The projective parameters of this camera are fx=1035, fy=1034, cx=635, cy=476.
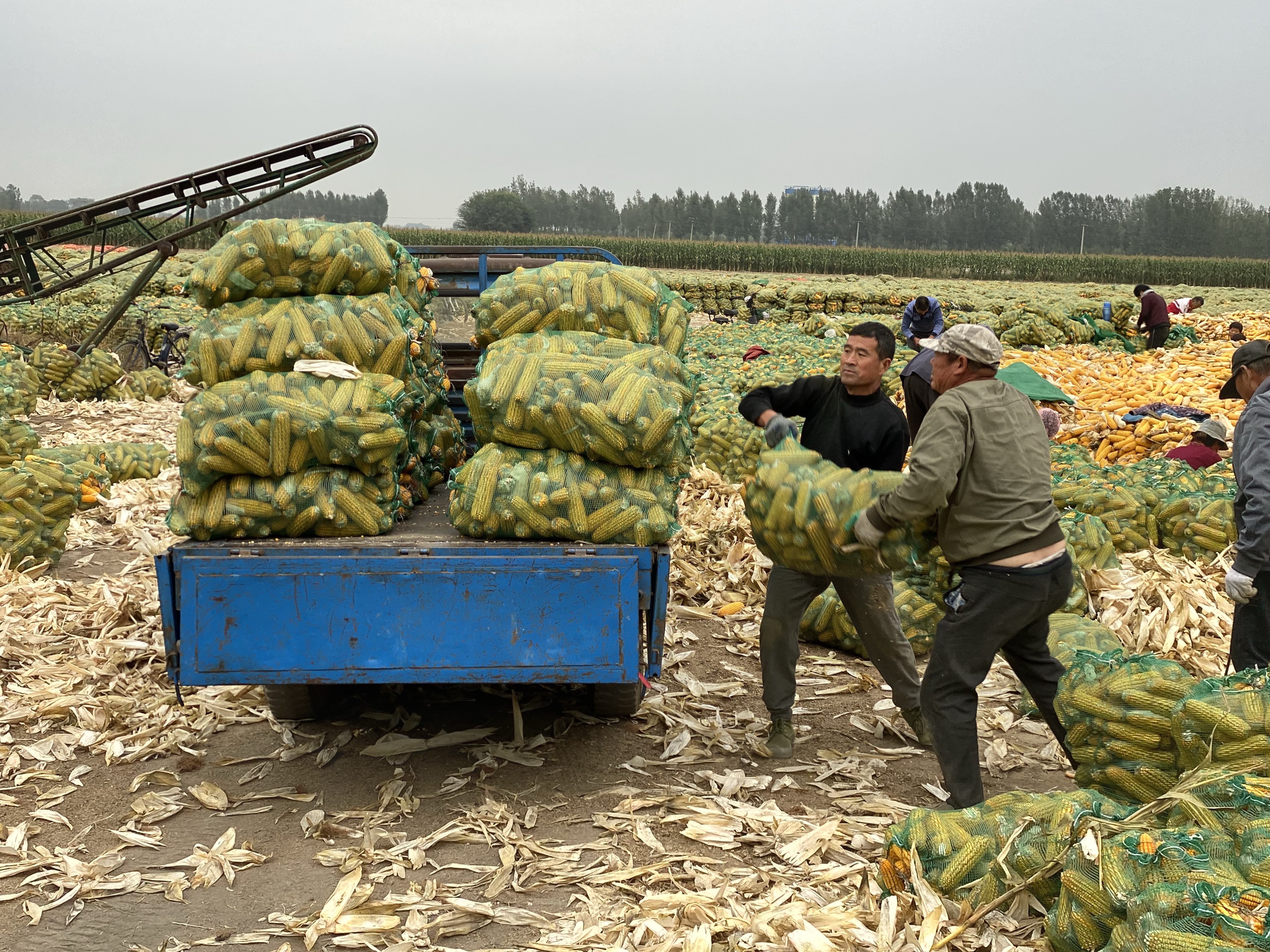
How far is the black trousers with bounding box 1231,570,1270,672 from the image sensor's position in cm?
527

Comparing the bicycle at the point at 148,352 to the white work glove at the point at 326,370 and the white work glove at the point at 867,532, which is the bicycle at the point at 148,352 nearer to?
the white work glove at the point at 326,370

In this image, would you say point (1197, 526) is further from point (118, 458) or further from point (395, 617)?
point (118, 458)

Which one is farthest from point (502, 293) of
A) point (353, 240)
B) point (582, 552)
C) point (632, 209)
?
point (632, 209)

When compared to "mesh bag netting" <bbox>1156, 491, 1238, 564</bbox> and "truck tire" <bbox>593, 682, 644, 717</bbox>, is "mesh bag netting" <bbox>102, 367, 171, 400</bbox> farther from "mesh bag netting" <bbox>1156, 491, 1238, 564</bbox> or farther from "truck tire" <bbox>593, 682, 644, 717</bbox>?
"mesh bag netting" <bbox>1156, 491, 1238, 564</bbox>

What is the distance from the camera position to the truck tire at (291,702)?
16.9 feet

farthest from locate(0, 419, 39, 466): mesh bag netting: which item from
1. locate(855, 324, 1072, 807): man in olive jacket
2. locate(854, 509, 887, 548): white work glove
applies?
locate(855, 324, 1072, 807): man in olive jacket

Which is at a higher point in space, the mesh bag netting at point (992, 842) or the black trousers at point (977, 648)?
the black trousers at point (977, 648)

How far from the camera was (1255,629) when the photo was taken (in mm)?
5332

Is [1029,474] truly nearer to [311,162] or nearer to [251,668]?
[251,668]

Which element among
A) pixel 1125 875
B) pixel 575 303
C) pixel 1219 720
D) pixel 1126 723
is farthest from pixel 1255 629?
pixel 575 303

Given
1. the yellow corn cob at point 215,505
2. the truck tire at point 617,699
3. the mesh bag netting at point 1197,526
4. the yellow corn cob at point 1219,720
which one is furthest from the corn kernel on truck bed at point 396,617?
the mesh bag netting at point 1197,526

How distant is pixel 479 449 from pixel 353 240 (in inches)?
43.9

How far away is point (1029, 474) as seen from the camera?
4137 mm

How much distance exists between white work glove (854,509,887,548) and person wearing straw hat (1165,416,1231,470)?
6.31 m
